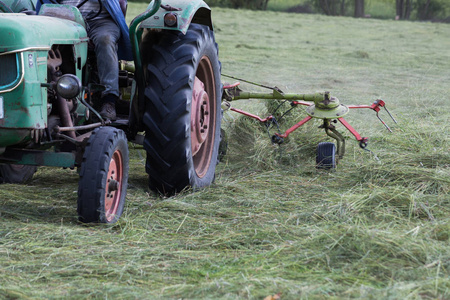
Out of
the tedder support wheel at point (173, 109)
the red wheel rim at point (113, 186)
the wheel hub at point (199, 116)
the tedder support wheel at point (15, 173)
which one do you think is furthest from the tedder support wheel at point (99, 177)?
the tedder support wheel at point (15, 173)

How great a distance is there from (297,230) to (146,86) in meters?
1.31

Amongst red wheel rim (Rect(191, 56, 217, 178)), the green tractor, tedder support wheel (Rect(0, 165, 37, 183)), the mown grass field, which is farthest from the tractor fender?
tedder support wheel (Rect(0, 165, 37, 183))

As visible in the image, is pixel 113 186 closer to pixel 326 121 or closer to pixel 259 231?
pixel 259 231

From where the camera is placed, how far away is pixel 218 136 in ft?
15.2

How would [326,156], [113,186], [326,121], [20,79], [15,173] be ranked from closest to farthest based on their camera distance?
[20,79] → [113,186] → [15,173] → [326,156] → [326,121]

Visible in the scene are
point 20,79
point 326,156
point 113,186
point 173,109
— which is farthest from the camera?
point 326,156

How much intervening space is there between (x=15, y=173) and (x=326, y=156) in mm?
2116

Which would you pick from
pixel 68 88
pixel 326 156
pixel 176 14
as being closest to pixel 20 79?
pixel 68 88

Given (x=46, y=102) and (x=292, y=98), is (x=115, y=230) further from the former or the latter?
(x=292, y=98)

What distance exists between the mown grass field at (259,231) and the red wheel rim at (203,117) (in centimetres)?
22

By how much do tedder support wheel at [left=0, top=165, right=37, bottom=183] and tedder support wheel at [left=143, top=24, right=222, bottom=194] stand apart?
3.22 ft

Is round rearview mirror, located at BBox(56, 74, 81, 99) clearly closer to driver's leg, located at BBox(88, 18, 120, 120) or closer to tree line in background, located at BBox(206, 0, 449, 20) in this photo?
driver's leg, located at BBox(88, 18, 120, 120)

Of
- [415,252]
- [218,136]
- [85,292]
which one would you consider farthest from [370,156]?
[85,292]

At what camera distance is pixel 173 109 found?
12.3 feet
